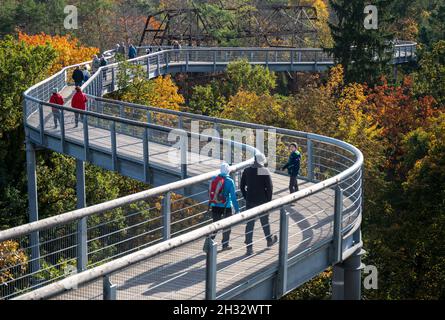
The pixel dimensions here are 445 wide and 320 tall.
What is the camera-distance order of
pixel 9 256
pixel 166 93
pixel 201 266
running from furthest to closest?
pixel 166 93
pixel 9 256
pixel 201 266

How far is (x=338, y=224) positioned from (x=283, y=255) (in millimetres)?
1782

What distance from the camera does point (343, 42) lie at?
151ft

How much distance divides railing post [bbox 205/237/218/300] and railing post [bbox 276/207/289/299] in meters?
1.52

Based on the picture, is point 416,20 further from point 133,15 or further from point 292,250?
point 292,250

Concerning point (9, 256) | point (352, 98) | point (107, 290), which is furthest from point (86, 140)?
point (352, 98)

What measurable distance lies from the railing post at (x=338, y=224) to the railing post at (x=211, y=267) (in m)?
3.31

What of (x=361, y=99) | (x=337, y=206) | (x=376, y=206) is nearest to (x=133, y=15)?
(x=361, y=99)

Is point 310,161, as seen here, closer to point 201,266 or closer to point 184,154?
point 184,154

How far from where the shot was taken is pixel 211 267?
7.95m

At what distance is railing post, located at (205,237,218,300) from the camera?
7.85 meters

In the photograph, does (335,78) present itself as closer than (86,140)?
No

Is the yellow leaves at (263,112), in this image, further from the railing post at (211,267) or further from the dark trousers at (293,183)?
the railing post at (211,267)

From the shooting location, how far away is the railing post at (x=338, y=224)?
1080 centimetres
